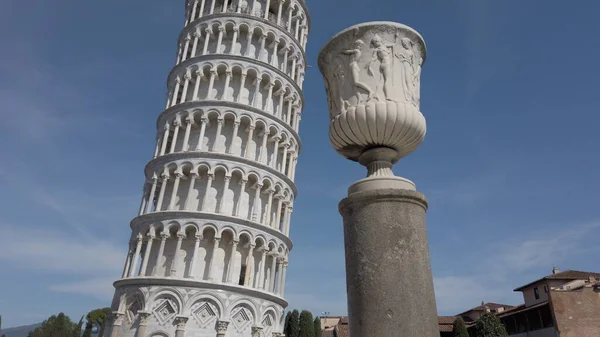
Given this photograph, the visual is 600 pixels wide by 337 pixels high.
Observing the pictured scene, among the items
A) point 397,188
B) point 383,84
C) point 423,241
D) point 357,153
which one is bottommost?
point 423,241

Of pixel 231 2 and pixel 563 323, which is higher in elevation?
pixel 231 2

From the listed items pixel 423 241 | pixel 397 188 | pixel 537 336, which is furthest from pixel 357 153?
pixel 537 336

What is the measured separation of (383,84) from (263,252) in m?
25.3

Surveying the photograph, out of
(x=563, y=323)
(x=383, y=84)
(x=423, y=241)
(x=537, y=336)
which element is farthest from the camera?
(x=537, y=336)

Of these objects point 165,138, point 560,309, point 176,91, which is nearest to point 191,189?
point 165,138

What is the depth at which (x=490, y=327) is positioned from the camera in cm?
3406

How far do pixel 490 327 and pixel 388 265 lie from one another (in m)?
35.4

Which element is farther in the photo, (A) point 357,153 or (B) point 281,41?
(B) point 281,41

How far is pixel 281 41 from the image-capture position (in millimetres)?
35344

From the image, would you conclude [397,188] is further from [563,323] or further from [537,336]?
[537,336]

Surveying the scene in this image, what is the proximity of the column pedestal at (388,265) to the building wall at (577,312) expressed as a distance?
34.6 meters

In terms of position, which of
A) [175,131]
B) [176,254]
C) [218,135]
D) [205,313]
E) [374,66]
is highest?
[175,131]

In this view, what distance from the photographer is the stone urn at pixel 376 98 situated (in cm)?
444

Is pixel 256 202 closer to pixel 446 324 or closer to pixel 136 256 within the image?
pixel 136 256
